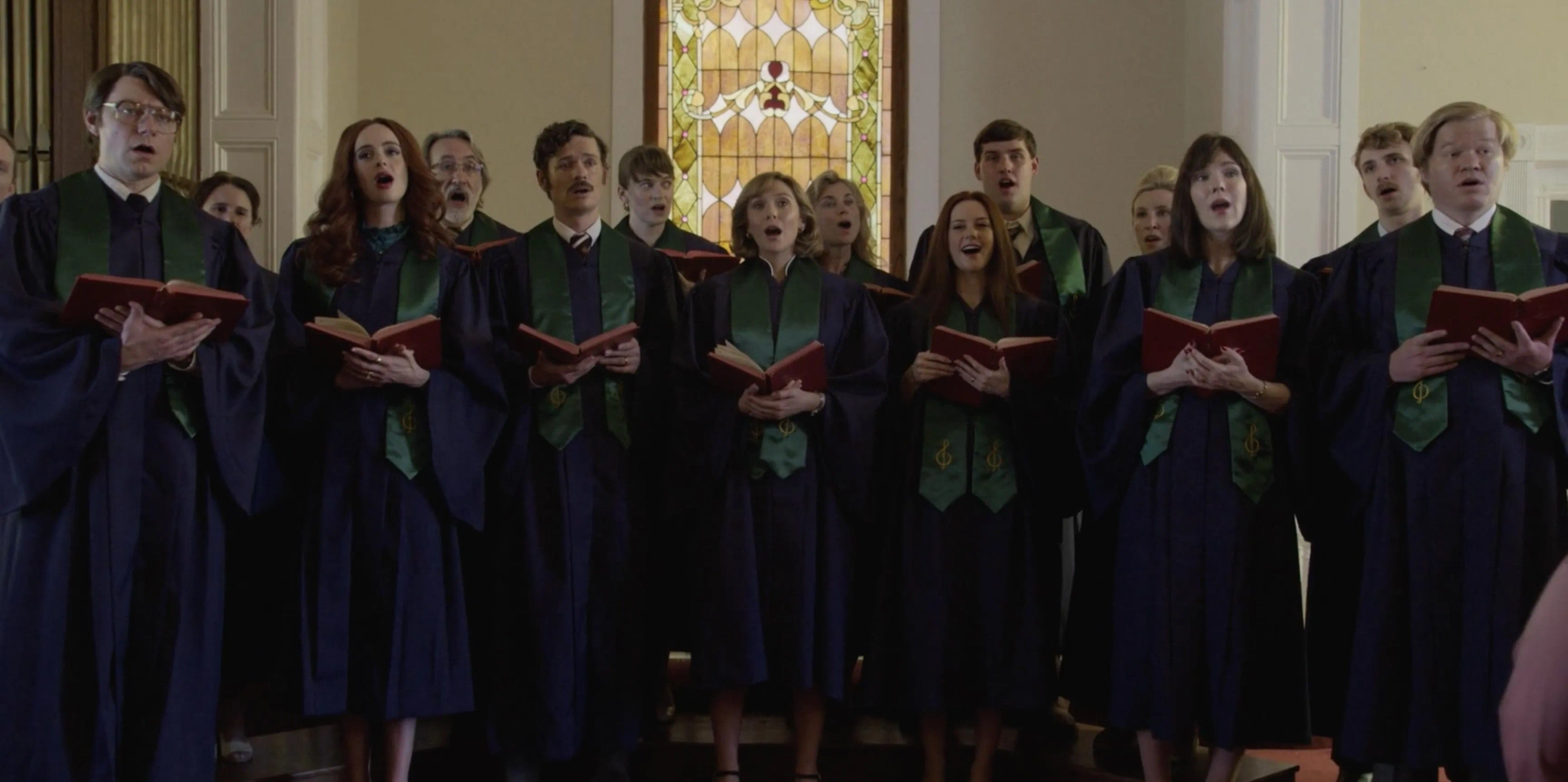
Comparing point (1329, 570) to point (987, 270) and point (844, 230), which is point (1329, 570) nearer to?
point (987, 270)

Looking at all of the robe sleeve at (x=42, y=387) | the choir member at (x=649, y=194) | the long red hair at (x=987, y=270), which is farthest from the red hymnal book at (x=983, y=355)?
the robe sleeve at (x=42, y=387)

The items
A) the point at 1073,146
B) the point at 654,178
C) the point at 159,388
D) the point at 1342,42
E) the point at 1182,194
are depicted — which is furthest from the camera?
the point at 1073,146

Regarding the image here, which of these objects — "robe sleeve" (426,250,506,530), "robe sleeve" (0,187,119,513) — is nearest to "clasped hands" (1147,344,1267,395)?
"robe sleeve" (426,250,506,530)

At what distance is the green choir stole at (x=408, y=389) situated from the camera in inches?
178

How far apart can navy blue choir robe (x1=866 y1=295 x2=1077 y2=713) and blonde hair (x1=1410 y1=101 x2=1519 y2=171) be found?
1269 millimetres

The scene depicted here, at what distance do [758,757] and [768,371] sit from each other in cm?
134

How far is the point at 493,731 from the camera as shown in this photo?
4.71 m

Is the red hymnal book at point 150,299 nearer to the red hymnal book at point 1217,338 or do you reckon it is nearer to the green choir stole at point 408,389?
the green choir stole at point 408,389

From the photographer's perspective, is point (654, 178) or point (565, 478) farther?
point (654, 178)

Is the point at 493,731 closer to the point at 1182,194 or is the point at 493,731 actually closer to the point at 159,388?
the point at 159,388

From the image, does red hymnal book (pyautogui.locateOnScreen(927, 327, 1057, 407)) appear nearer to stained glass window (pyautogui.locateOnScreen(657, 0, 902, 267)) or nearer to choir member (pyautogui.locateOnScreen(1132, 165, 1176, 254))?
choir member (pyautogui.locateOnScreen(1132, 165, 1176, 254))

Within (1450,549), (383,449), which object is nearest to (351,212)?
(383,449)

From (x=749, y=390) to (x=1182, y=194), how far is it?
140 centimetres

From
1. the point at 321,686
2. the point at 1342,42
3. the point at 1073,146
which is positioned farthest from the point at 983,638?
the point at 1073,146
